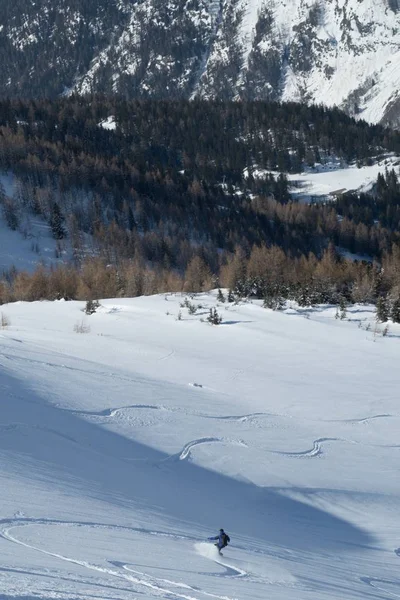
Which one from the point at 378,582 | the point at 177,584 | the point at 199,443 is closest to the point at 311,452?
the point at 199,443

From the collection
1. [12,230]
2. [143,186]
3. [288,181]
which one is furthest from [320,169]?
[12,230]

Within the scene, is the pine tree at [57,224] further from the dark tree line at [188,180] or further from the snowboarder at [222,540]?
the snowboarder at [222,540]

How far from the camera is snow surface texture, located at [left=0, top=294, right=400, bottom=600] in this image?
28.9 feet

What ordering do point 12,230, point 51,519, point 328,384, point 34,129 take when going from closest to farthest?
point 51,519 < point 328,384 < point 12,230 < point 34,129

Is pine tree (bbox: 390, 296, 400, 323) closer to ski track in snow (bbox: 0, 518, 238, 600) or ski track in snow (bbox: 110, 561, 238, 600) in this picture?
ski track in snow (bbox: 0, 518, 238, 600)

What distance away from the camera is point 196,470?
1581 centimetres

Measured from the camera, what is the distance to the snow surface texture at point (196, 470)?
880 cm

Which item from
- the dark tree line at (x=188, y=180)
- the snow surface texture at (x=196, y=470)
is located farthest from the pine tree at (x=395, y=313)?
the dark tree line at (x=188, y=180)

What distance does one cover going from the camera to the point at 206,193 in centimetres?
13075

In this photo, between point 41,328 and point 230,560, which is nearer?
point 230,560

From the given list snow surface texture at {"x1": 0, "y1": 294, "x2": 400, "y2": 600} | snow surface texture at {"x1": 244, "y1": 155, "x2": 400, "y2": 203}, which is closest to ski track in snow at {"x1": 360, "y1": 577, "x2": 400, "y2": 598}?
snow surface texture at {"x1": 0, "y1": 294, "x2": 400, "y2": 600}

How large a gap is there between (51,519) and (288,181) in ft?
489

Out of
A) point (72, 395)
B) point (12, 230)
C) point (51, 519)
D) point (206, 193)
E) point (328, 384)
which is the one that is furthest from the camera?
point (206, 193)

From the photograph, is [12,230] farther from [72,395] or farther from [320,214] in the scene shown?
[72,395]
